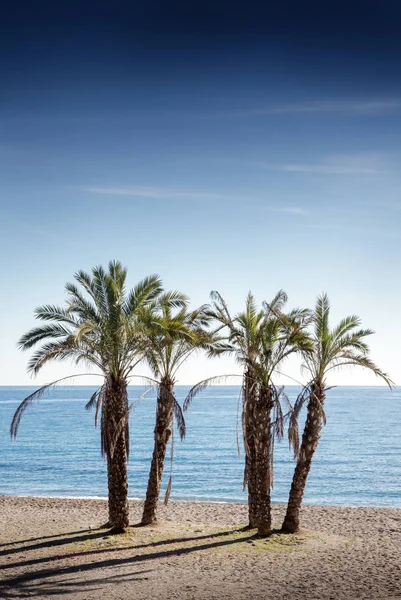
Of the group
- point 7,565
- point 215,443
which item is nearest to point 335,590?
point 7,565

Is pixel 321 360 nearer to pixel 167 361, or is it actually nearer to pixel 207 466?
pixel 167 361

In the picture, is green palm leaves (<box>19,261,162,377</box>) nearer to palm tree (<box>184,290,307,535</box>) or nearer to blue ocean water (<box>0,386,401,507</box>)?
palm tree (<box>184,290,307,535</box>)

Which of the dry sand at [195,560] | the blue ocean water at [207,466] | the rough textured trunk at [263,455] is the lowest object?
the blue ocean water at [207,466]

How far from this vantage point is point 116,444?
22.0 meters

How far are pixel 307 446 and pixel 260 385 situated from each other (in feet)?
8.39

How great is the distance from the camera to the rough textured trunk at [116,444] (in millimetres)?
21672

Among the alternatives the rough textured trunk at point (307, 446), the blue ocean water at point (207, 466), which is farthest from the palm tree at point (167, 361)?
the blue ocean water at point (207, 466)

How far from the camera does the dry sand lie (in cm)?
1636

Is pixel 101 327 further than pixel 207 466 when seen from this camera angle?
No

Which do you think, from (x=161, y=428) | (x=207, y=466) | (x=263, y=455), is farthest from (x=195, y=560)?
(x=207, y=466)

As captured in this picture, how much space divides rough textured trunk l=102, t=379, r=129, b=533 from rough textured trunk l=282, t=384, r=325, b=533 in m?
5.70

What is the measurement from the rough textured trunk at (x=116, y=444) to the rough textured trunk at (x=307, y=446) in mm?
5698

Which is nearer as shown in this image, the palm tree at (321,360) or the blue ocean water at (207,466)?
the palm tree at (321,360)

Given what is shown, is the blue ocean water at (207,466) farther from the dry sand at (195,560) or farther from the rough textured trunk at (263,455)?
the rough textured trunk at (263,455)
